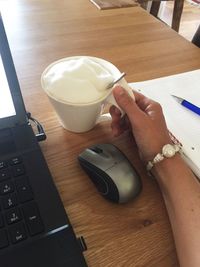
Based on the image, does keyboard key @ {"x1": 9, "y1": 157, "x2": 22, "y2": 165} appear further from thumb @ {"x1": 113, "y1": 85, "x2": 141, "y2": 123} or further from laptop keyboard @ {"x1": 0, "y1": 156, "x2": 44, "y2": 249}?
thumb @ {"x1": 113, "y1": 85, "x2": 141, "y2": 123}

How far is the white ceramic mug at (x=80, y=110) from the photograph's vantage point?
401 mm

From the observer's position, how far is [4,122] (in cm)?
40

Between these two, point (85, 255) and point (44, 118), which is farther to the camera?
point (44, 118)

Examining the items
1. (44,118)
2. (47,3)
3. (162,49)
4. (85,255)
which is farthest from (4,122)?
(47,3)

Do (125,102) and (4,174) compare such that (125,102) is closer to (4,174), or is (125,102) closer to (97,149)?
(97,149)

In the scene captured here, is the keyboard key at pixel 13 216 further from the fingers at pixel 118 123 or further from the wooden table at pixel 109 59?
the fingers at pixel 118 123

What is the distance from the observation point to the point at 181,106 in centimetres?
54

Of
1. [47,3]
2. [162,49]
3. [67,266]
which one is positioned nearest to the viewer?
[67,266]

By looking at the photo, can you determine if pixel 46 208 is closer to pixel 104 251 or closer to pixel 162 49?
pixel 104 251

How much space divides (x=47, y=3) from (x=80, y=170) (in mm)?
688

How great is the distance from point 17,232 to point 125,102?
0.23m

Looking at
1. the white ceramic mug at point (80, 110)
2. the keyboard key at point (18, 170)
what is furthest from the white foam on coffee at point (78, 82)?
the keyboard key at point (18, 170)

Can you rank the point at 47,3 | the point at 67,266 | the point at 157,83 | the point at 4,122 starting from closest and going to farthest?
the point at 67,266 < the point at 4,122 < the point at 157,83 < the point at 47,3

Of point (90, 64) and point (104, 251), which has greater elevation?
point (90, 64)
